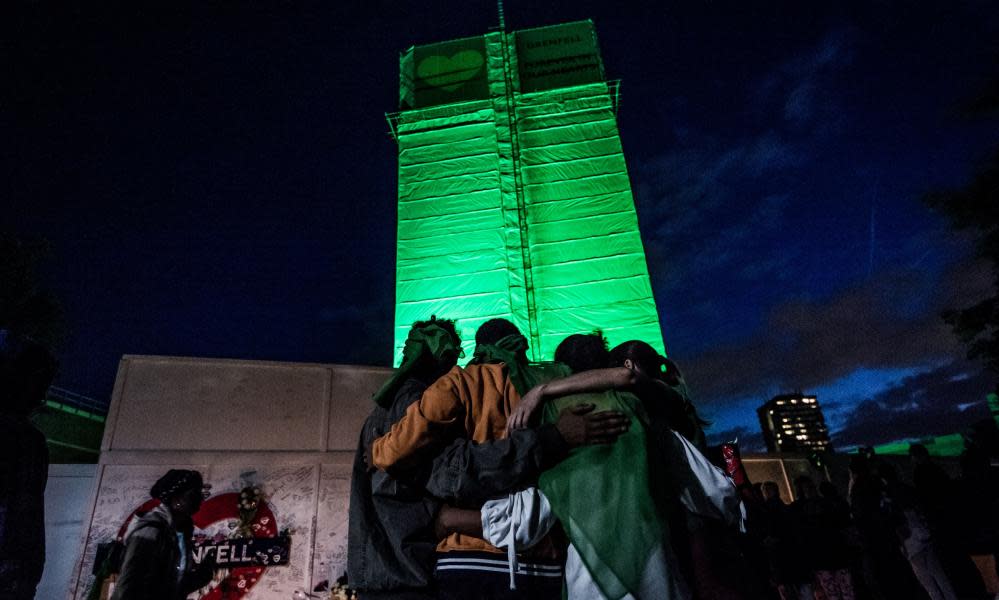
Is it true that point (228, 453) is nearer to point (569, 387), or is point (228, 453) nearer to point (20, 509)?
point (20, 509)

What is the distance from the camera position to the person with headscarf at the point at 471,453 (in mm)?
1496

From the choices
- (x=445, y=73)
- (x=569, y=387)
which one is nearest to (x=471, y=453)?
(x=569, y=387)

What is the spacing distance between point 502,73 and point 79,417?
19115mm

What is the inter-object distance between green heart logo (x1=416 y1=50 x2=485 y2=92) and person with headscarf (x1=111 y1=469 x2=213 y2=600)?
1304cm

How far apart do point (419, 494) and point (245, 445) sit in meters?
6.42

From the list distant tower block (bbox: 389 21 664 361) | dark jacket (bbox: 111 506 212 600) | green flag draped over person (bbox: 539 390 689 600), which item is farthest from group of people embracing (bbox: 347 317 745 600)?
distant tower block (bbox: 389 21 664 361)

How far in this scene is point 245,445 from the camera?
6953mm

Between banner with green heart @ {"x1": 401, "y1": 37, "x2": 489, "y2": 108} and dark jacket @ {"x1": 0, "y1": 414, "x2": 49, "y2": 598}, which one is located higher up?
banner with green heart @ {"x1": 401, "y1": 37, "x2": 489, "y2": 108}

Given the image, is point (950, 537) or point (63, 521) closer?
point (950, 537)

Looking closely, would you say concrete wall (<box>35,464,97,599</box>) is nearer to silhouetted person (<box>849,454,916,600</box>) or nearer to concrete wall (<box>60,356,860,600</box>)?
concrete wall (<box>60,356,860,600</box>)

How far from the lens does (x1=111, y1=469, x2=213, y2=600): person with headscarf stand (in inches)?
103

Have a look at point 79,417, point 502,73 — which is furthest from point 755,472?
point 79,417

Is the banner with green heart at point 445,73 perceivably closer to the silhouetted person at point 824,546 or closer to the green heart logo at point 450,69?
the green heart logo at point 450,69

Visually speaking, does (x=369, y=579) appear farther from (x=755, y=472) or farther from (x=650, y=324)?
(x=755, y=472)
